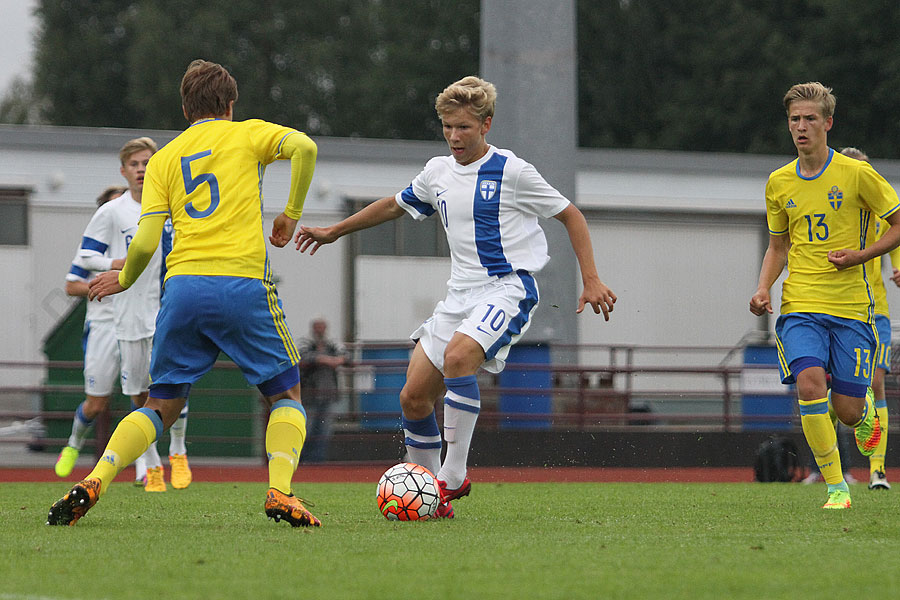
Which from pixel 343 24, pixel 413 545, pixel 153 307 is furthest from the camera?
pixel 343 24

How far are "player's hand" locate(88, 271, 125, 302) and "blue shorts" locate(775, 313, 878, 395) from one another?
140 inches

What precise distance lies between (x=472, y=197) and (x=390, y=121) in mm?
37995

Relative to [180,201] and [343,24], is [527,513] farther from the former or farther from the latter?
[343,24]

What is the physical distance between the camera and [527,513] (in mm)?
7414

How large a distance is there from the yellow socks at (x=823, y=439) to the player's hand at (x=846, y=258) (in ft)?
2.49

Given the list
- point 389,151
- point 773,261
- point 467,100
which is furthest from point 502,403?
point 467,100

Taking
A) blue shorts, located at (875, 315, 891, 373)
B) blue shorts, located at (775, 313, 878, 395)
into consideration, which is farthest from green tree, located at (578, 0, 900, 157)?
blue shorts, located at (775, 313, 878, 395)

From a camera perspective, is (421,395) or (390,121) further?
(390,121)

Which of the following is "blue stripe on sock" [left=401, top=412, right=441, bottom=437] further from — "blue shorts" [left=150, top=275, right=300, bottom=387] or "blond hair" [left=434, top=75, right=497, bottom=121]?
"blond hair" [left=434, top=75, right=497, bottom=121]

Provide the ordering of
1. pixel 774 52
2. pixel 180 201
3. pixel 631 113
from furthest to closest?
pixel 631 113
pixel 774 52
pixel 180 201

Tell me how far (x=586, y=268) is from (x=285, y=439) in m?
1.73

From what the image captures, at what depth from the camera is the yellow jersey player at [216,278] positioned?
6074 mm

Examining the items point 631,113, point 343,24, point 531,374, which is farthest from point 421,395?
point 343,24

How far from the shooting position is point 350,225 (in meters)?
7.08
